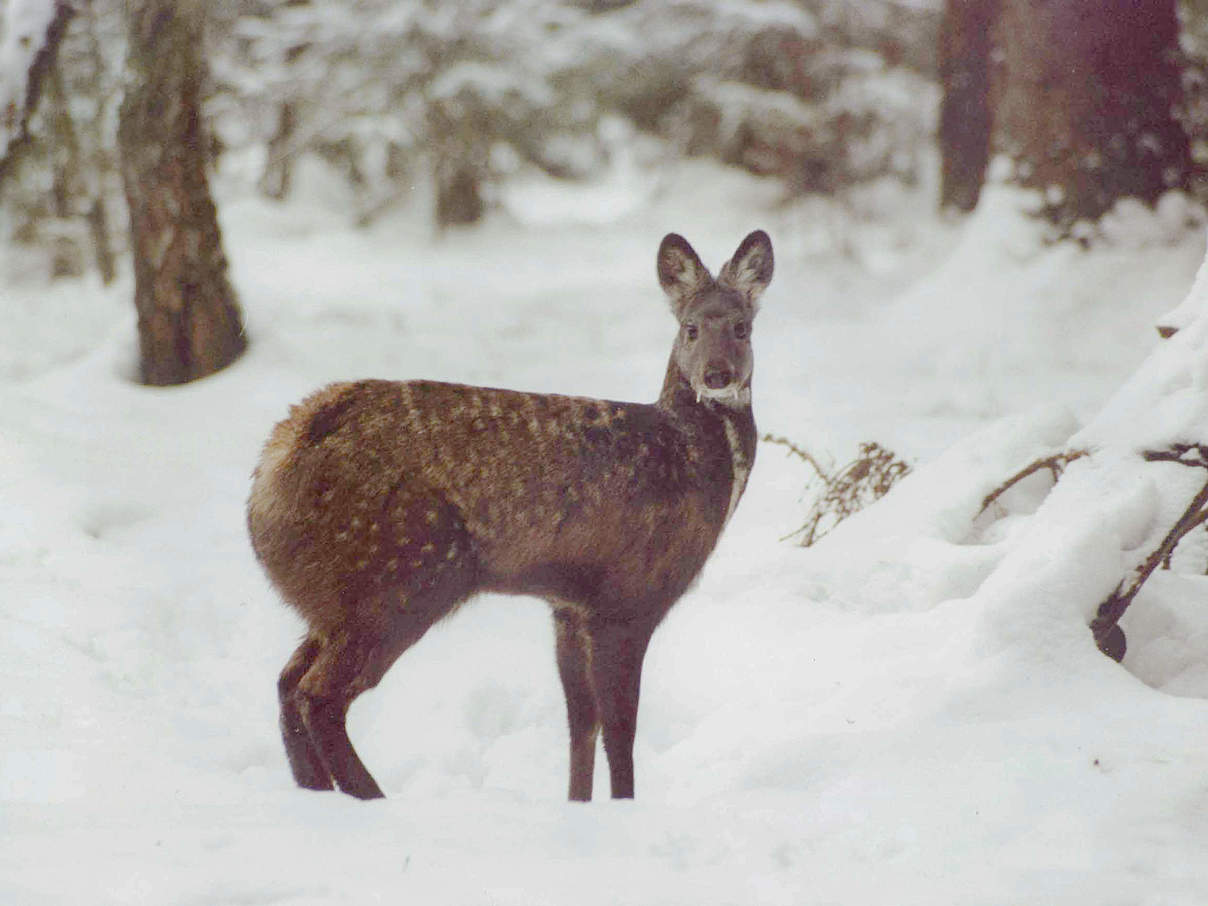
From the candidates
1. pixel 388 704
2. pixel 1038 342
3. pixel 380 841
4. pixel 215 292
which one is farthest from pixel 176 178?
pixel 380 841

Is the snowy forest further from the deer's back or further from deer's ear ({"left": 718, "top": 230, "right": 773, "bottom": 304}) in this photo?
the deer's back

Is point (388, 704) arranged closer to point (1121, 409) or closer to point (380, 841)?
point (380, 841)

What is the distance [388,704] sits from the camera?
217 inches

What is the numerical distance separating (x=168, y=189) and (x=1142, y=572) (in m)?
6.22

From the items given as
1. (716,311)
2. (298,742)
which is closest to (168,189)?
(716,311)

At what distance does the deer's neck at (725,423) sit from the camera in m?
4.84

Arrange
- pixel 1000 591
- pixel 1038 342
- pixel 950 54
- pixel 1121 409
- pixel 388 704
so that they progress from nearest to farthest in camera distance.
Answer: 1. pixel 1000 591
2. pixel 1121 409
3. pixel 388 704
4. pixel 1038 342
5. pixel 950 54

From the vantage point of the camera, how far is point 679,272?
203 inches

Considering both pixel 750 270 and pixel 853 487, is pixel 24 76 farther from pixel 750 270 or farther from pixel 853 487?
pixel 853 487

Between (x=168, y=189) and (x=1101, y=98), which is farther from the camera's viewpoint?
(x=1101, y=98)

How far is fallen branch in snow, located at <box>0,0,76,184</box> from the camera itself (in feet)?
22.3

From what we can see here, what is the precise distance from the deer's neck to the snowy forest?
413 mm

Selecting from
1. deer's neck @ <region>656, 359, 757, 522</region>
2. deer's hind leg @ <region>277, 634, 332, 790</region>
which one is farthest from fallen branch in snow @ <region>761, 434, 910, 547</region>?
deer's hind leg @ <region>277, 634, 332, 790</region>

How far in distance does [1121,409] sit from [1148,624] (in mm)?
789
